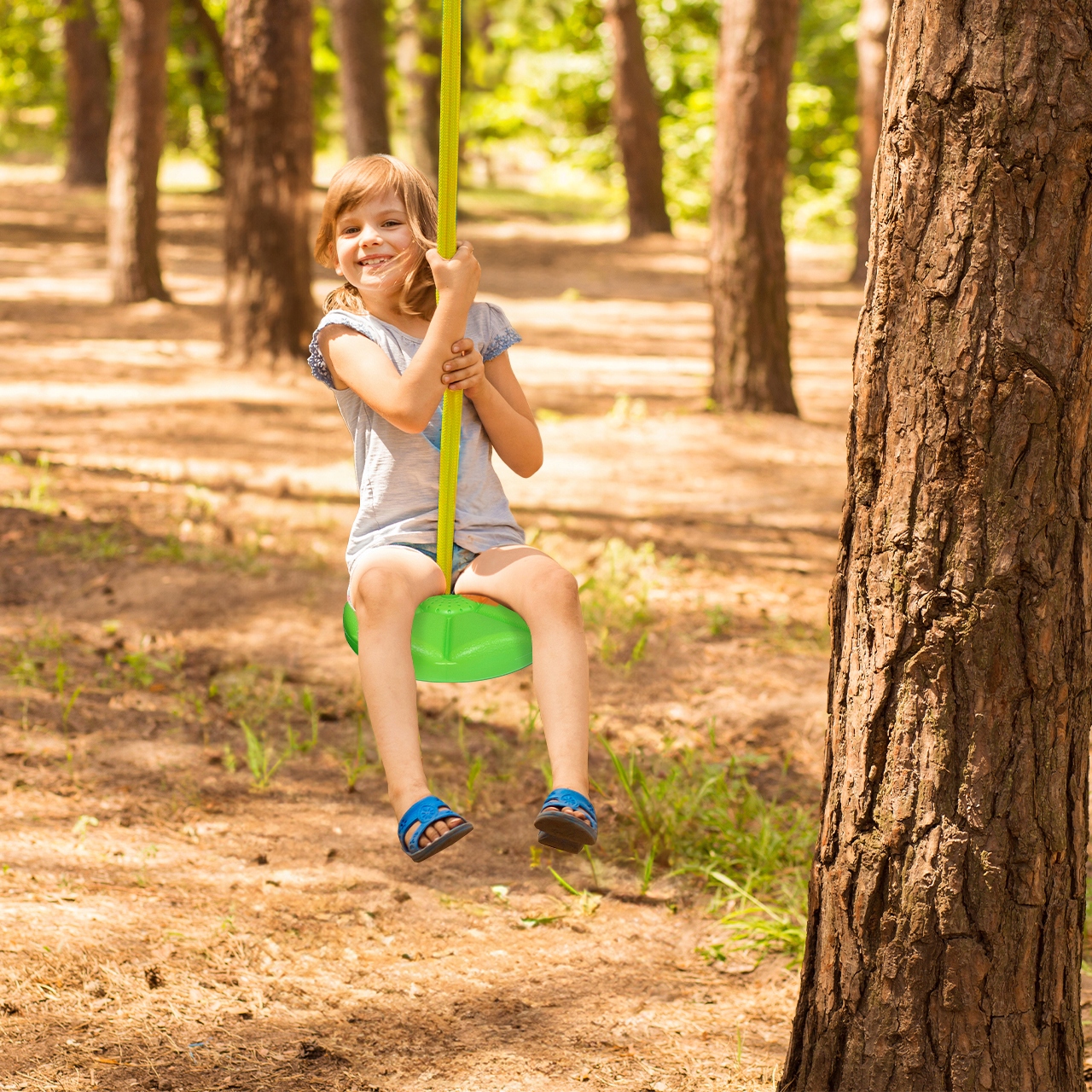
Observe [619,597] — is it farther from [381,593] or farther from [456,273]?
[456,273]

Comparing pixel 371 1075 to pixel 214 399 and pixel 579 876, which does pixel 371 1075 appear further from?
pixel 214 399

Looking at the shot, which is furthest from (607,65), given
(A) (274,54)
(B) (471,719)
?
(B) (471,719)

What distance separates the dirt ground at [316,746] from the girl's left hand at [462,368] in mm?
1461

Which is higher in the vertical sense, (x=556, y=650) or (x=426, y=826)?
(x=556, y=650)

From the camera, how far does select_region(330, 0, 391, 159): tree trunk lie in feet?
45.2

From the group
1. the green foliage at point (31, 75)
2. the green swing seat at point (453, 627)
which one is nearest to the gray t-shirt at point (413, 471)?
the green swing seat at point (453, 627)

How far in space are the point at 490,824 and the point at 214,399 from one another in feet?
16.0

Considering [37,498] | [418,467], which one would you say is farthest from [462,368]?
[37,498]

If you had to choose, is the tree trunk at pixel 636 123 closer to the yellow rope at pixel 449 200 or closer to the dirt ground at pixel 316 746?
the dirt ground at pixel 316 746

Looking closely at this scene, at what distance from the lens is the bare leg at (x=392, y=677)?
2.50 meters

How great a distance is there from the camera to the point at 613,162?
2286cm

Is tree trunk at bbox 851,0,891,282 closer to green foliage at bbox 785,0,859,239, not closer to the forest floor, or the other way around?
the forest floor

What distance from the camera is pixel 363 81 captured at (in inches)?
545

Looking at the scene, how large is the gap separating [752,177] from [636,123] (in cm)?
896
